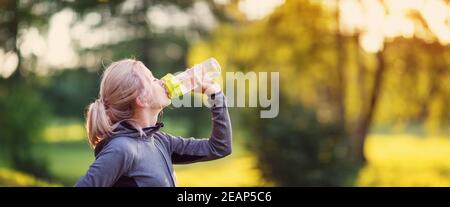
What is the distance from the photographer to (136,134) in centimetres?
184

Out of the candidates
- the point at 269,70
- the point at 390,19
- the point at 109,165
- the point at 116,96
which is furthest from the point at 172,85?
the point at 390,19

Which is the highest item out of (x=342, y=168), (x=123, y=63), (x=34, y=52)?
(x=34, y=52)

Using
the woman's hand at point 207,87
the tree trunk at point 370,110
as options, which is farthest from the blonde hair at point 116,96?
the tree trunk at point 370,110

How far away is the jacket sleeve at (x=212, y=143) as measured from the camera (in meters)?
1.96

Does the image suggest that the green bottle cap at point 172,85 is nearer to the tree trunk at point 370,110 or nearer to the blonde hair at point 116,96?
the blonde hair at point 116,96

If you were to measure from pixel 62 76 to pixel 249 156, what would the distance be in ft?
5.63

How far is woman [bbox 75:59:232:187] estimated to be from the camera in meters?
1.76

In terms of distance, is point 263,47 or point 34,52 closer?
point 34,52

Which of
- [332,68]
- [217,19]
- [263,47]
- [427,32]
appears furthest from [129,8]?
[427,32]

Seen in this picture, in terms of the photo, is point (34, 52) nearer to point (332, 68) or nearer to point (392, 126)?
point (332, 68)

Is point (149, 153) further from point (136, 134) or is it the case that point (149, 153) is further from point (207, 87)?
point (207, 87)

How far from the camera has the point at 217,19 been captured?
600 centimetres

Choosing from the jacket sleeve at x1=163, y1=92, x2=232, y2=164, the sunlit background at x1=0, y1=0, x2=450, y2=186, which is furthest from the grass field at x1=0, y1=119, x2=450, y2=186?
the jacket sleeve at x1=163, y1=92, x2=232, y2=164

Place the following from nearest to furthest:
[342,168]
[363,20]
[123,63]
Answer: [123,63]
[342,168]
[363,20]
